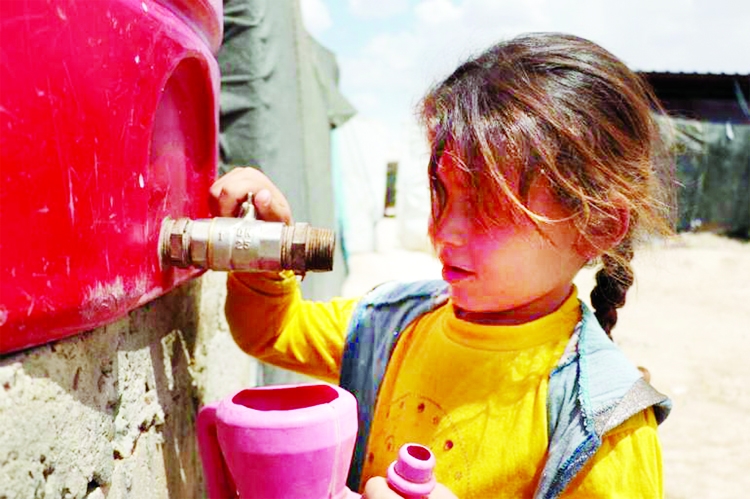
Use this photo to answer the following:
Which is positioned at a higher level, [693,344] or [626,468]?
[626,468]

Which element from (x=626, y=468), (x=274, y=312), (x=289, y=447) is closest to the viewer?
(x=289, y=447)

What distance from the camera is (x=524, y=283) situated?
3.75 ft

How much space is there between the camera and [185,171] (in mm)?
1160

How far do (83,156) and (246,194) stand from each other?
→ 49cm

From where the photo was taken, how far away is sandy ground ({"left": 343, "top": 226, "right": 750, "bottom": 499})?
10.4ft

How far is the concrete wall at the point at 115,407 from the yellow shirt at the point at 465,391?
170 mm

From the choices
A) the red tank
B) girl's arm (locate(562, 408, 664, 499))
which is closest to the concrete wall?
the red tank

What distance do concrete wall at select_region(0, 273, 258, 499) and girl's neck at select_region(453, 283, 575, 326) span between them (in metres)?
0.56

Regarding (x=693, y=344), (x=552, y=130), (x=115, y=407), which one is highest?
(x=552, y=130)

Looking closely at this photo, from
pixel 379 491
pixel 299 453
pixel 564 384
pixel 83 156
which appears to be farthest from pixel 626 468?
pixel 83 156

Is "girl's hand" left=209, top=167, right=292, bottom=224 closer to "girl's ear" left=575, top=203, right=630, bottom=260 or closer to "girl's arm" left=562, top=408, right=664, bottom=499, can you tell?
"girl's ear" left=575, top=203, right=630, bottom=260

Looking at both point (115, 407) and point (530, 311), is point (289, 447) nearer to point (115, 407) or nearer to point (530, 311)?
point (115, 407)

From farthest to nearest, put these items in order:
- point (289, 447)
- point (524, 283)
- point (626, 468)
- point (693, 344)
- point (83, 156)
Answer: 1. point (693, 344)
2. point (524, 283)
3. point (626, 468)
4. point (289, 447)
5. point (83, 156)

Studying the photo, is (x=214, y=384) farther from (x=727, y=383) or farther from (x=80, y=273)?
(x=727, y=383)
